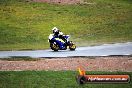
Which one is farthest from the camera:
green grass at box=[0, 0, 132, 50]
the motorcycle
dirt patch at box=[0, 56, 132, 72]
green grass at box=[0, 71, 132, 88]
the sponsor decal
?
green grass at box=[0, 0, 132, 50]

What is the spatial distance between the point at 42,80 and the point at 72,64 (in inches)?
155

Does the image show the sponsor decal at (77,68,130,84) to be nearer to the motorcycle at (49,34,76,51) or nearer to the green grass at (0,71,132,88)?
the green grass at (0,71,132,88)

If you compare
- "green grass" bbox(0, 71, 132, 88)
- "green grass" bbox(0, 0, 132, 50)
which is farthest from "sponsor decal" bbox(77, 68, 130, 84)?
"green grass" bbox(0, 0, 132, 50)

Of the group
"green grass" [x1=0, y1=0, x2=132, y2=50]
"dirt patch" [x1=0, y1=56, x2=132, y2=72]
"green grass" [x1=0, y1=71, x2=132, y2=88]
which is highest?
"green grass" [x1=0, y1=71, x2=132, y2=88]

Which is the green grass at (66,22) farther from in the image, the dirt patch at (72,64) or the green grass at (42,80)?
the green grass at (42,80)

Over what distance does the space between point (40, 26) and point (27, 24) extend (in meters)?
1.68

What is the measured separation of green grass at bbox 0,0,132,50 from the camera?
38.0 metres

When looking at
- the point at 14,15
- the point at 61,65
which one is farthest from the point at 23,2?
the point at 61,65

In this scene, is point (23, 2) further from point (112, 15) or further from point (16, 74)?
point (16, 74)

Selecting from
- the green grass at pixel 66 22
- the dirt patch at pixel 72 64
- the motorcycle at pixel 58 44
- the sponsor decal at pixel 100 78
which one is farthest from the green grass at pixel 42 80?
the green grass at pixel 66 22

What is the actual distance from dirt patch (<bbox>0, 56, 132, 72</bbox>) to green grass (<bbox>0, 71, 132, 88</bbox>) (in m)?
1.18

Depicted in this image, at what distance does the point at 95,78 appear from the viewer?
17.9 metres

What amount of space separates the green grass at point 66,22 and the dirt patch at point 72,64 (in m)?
11.6

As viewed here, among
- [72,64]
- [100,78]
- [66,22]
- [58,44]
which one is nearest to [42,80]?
[100,78]
